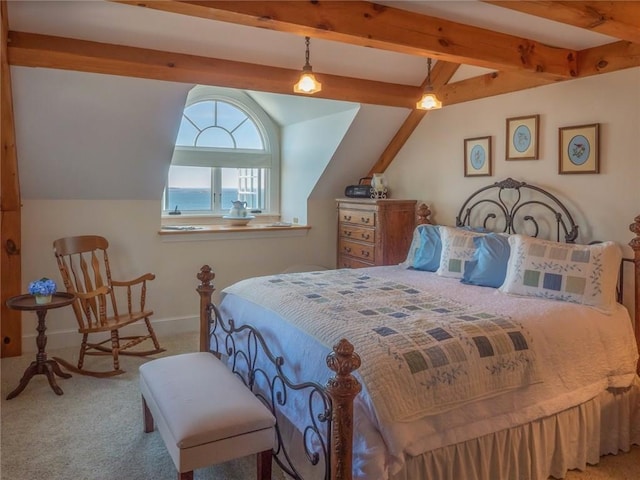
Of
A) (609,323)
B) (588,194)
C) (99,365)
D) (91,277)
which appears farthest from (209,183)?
(609,323)

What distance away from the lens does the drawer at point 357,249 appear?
469cm

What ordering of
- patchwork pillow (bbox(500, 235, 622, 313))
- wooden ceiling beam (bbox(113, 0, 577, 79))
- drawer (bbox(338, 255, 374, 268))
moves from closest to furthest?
wooden ceiling beam (bbox(113, 0, 577, 79)), patchwork pillow (bbox(500, 235, 622, 313)), drawer (bbox(338, 255, 374, 268))

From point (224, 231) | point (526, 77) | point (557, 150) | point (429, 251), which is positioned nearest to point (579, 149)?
point (557, 150)

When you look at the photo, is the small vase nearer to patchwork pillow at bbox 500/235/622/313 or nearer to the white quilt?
the white quilt

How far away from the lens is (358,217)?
4832 millimetres

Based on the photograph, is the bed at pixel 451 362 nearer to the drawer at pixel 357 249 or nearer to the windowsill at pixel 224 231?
the drawer at pixel 357 249

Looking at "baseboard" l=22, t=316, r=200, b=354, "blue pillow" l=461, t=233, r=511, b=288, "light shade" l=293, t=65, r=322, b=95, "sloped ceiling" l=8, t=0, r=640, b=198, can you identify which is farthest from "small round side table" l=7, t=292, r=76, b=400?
"blue pillow" l=461, t=233, r=511, b=288

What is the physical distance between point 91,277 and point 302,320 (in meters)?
2.67

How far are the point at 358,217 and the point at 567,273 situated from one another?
91.7 inches

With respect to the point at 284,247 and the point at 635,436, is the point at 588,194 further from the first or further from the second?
the point at 284,247

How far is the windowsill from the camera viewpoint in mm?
4562

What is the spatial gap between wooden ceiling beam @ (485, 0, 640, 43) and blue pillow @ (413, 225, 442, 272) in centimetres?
184

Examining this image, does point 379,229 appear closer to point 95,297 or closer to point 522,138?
point 522,138

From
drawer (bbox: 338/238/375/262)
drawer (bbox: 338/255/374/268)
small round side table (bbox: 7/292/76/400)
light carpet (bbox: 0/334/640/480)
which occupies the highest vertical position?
drawer (bbox: 338/238/375/262)
